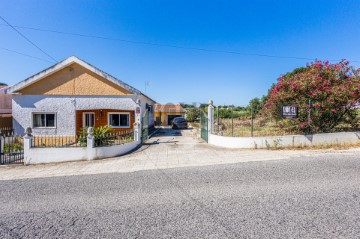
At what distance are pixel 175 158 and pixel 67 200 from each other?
4.40m

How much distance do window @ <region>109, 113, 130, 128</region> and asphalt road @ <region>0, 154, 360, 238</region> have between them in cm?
881

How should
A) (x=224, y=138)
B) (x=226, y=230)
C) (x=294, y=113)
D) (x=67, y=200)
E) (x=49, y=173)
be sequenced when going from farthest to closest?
(x=224, y=138), (x=294, y=113), (x=49, y=173), (x=67, y=200), (x=226, y=230)

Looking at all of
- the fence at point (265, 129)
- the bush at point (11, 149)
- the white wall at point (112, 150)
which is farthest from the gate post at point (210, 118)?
the bush at point (11, 149)

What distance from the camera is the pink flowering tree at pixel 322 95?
8695 millimetres

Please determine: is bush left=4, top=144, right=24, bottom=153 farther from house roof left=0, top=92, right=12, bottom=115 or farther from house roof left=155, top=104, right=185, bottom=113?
house roof left=155, top=104, right=185, bottom=113

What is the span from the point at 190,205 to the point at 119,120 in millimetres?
11939

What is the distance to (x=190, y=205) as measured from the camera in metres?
3.46

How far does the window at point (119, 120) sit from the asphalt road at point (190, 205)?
28.9 feet

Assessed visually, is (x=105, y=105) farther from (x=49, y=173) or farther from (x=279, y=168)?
(x=279, y=168)

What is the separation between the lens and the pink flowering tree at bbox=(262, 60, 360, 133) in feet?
28.5

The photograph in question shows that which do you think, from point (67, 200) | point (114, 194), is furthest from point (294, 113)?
point (67, 200)

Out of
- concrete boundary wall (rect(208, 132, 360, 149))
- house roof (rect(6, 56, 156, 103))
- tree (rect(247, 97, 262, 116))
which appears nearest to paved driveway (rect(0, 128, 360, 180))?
concrete boundary wall (rect(208, 132, 360, 149))

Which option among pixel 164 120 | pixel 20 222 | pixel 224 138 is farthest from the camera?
pixel 164 120

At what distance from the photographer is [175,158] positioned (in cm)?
767
